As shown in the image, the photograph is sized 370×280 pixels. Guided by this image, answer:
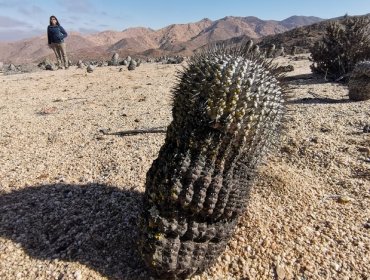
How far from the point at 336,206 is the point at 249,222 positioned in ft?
2.44

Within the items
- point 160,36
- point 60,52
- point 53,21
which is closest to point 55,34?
point 53,21

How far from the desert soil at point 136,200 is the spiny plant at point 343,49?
8.47 feet

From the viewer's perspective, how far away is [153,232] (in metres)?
2.23

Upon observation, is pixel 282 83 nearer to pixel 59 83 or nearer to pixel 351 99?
pixel 351 99

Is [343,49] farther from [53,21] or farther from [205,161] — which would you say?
[53,21]

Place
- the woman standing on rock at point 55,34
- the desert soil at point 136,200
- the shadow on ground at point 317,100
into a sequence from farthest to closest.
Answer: the woman standing on rock at point 55,34 < the shadow on ground at point 317,100 < the desert soil at point 136,200

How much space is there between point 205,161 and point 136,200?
1077mm

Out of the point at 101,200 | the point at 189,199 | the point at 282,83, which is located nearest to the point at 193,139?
the point at 189,199

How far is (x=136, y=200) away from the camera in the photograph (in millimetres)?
3049

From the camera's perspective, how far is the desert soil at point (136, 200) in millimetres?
2375

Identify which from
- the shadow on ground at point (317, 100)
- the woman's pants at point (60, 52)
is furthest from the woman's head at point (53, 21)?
the shadow on ground at point (317, 100)

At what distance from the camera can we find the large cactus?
2.16m

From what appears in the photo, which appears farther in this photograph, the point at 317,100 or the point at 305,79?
the point at 305,79

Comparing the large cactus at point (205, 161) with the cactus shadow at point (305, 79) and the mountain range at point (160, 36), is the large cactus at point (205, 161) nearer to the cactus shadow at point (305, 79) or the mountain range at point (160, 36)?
the cactus shadow at point (305, 79)
